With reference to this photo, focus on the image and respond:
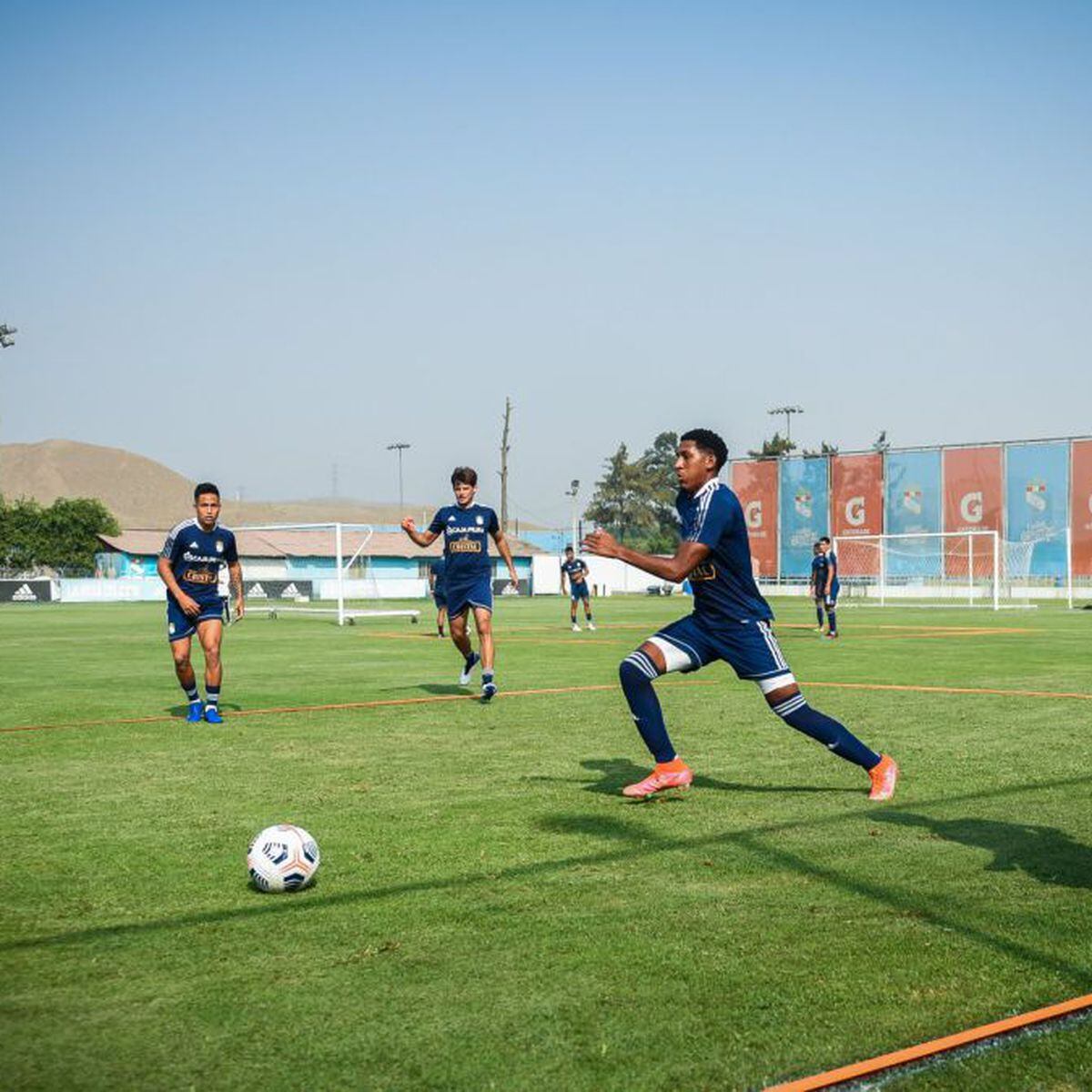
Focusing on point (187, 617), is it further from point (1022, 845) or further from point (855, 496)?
point (855, 496)

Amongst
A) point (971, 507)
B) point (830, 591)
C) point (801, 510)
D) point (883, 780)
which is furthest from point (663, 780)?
point (801, 510)

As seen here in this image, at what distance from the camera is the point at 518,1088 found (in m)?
3.48

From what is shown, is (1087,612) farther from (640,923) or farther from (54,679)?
(640,923)

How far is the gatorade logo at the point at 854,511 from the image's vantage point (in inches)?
2648

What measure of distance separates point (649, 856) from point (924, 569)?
5619 centimetres

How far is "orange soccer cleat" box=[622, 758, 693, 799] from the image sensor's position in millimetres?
7902

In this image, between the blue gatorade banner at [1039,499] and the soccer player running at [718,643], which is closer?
the soccer player running at [718,643]

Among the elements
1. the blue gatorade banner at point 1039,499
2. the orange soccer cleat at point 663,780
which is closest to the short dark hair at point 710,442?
the orange soccer cleat at point 663,780

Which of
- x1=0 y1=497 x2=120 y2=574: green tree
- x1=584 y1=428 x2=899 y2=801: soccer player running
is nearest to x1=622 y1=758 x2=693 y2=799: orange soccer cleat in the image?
x1=584 y1=428 x2=899 y2=801: soccer player running

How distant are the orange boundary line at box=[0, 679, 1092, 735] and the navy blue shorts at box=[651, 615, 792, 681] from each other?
19.7 ft

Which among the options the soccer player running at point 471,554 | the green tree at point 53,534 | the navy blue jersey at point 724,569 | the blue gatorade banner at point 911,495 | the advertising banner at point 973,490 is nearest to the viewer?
the navy blue jersey at point 724,569

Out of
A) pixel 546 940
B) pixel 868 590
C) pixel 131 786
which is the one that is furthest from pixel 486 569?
pixel 868 590

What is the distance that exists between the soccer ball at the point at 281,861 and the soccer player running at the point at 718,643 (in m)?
2.65

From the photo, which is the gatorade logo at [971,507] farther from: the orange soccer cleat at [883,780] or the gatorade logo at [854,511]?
the orange soccer cleat at [883,780]
